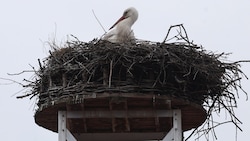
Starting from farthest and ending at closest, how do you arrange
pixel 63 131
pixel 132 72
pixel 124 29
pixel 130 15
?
pixel 130 15, pixel 124 29, pixel 63 131, pixel 132 72

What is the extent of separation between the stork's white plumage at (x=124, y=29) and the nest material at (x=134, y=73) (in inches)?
29.1

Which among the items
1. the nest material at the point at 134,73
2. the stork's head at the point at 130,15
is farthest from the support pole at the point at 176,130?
the stork's head at the point at 130,15

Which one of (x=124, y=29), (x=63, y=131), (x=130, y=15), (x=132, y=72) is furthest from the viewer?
(x=130, y=15)

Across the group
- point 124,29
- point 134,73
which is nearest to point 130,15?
point 124,29

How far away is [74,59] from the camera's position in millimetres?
8211

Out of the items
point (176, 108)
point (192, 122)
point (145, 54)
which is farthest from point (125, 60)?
point (192, 122)

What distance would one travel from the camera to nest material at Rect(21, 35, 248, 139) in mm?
7906

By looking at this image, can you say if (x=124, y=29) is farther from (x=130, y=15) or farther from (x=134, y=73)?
(x=134, y=73)

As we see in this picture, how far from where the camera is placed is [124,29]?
984cm

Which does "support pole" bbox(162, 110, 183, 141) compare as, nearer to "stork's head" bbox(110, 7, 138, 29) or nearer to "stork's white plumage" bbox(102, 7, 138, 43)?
"stork's white plumage" bbox(102, 7, 138, 43)

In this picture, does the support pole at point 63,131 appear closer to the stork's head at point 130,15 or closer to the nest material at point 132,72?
the nest material at point 132,72

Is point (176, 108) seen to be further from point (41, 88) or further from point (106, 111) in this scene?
point (41, 88)

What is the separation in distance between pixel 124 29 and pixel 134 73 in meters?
1.93

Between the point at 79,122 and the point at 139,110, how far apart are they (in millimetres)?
838
